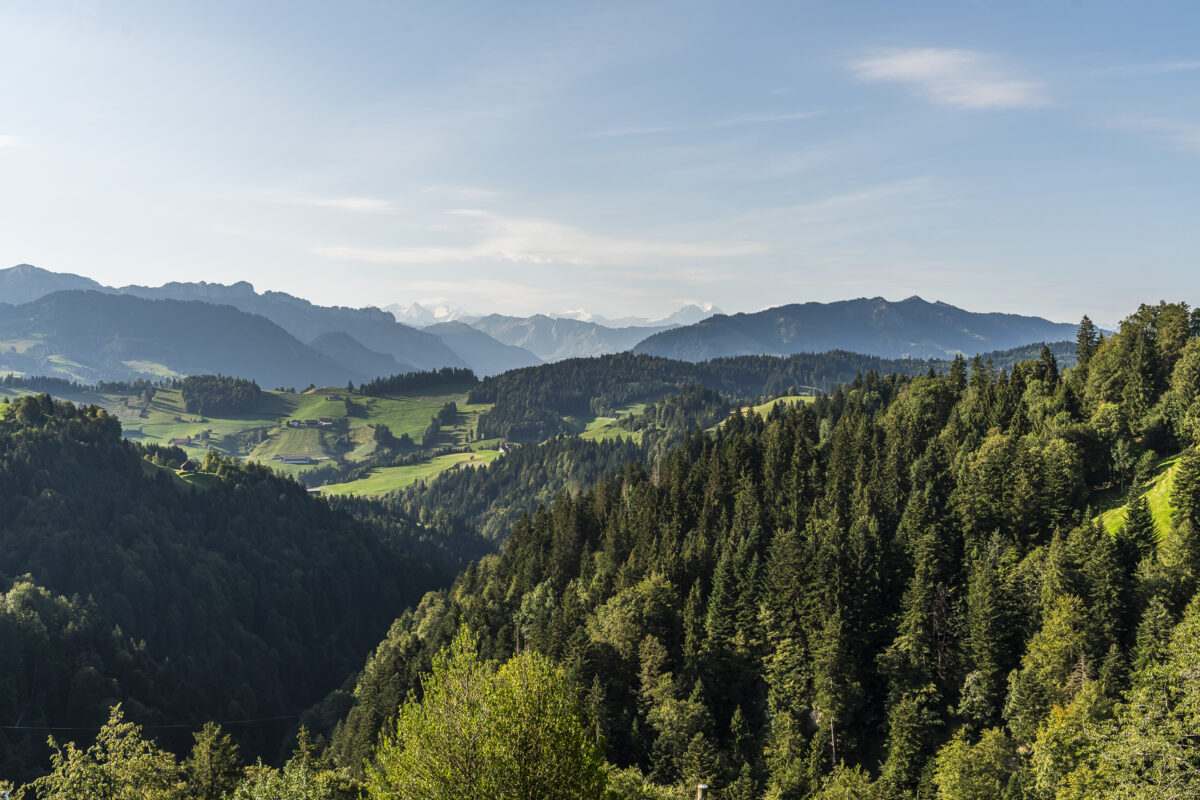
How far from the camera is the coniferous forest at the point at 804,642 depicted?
142ft

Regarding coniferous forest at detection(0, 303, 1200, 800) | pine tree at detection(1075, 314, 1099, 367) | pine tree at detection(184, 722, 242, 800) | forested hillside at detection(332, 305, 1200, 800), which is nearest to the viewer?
coniferous forest at detection(0, 303, 1200, 800)

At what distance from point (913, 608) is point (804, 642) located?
13.2 m

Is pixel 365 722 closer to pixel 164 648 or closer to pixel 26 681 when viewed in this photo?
pixel 26 681

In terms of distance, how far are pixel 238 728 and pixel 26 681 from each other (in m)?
38.1

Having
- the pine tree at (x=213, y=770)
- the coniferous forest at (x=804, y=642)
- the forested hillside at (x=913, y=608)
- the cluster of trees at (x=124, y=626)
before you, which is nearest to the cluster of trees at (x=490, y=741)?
the coniferous forest at (x=804, y=642)

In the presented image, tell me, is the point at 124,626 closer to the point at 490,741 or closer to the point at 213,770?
the point at 213,770

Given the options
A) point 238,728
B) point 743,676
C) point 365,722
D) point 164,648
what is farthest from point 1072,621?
point 164,648

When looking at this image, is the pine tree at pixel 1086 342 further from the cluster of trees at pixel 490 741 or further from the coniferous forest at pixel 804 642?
the cluster of trees at pixel 490 741

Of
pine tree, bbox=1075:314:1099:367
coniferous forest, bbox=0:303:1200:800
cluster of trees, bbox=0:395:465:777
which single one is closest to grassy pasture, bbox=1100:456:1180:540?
coniferous forest, bbox=0:303:1200:800

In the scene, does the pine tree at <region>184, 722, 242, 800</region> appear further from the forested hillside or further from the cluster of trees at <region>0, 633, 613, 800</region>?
the forested hillside

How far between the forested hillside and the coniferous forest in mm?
352

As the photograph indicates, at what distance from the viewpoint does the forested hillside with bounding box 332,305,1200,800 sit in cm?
6097

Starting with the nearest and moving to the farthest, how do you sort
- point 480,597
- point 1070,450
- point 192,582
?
point 1070,450
point 480,597
point 192,582

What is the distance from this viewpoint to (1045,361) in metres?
124
